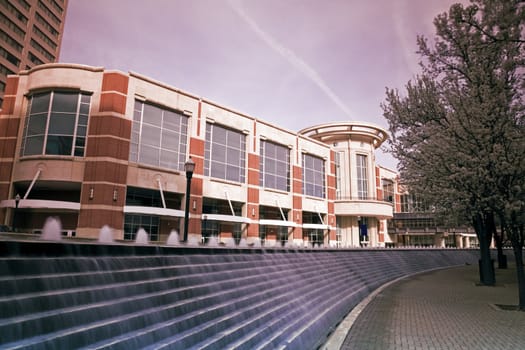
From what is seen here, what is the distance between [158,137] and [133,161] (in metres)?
3.50

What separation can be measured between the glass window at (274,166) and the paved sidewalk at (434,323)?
2665 cm

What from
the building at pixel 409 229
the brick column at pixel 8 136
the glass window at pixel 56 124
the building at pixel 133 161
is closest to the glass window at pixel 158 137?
the building at pixel 133 161

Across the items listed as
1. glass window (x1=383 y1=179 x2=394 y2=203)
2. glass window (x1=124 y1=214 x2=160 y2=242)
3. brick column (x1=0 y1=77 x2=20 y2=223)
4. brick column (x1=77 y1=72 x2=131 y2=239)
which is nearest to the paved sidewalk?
brick column (x1=77 y1=72 x2=131 y2=239)

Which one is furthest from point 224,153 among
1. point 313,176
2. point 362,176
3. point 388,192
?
point 388,192

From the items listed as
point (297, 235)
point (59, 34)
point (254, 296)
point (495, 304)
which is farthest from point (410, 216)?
point (59, 34)

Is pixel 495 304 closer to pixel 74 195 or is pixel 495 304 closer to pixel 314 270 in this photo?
pixel 314 270

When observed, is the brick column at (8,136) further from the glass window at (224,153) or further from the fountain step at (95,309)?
the fountain step at (95,309)

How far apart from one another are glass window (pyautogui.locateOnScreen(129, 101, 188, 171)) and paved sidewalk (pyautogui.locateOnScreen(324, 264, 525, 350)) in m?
22.7

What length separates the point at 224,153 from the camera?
3638 centimetres

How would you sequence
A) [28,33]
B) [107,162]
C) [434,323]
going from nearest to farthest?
[434,323] → [107,162] → [28,33]

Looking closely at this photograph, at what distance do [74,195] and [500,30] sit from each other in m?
30.3

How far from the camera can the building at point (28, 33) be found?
54.1 meters

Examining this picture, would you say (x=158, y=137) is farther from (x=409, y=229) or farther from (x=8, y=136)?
(x=409, y=229)

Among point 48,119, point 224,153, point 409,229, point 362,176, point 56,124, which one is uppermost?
point 362,176
